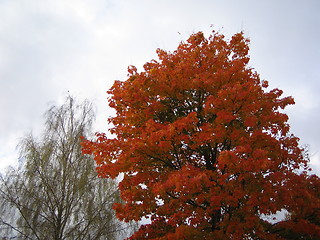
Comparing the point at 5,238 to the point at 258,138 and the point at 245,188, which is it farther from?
the point at 258,138

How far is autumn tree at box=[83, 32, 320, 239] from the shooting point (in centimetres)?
611

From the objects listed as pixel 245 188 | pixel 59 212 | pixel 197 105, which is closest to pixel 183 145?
pixel 197 105

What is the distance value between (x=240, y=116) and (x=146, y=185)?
3.62 metres

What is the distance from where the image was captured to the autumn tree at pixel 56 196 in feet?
33.0

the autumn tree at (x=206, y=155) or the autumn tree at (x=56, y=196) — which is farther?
the autumn tree at (x=56, y=196)

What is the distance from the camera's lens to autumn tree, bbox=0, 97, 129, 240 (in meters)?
10.1

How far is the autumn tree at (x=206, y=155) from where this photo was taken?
611 cm

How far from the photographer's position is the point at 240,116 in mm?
7137

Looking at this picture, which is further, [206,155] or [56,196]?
[56,196]

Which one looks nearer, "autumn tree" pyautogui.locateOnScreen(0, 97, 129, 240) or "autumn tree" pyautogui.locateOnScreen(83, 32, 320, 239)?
"autumn tree" pyautogui.locateOnScreen(83, 32, 320, 239)

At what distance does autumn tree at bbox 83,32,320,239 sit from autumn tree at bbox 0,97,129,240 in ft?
11.8

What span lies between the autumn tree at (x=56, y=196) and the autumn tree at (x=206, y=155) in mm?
3588

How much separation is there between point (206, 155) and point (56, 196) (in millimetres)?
6880

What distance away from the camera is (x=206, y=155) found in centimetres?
799
